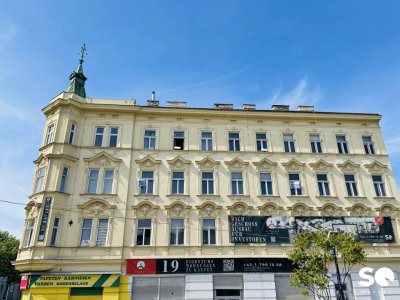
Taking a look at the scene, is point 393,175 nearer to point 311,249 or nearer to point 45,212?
point 311,249

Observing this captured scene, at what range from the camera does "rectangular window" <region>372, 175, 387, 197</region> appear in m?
22.5

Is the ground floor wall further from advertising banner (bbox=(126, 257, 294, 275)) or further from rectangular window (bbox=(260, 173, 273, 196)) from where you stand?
rectangular window (bbox=(260, 173, 273, 196))

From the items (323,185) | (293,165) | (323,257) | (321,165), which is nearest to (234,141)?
(293,165)

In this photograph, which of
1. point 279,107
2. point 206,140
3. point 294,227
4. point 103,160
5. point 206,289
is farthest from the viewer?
point 279,107

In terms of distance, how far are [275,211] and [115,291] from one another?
38.8 feet

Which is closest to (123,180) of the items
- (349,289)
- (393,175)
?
(349,289)

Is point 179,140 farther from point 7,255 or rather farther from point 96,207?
point 7,255

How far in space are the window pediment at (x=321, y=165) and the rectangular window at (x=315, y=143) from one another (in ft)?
3.86

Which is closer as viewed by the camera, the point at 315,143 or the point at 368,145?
the point at 315,143

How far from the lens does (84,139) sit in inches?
870

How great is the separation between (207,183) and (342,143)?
11.9m

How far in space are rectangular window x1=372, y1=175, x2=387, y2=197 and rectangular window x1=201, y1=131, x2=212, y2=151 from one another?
13.1m

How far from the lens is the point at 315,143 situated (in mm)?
23969

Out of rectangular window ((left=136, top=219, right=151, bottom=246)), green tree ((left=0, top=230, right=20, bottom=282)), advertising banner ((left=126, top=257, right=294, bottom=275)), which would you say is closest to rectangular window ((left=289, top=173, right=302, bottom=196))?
advertising banner ((left=126, top=257, right=294, bottom=275))
